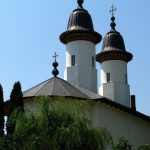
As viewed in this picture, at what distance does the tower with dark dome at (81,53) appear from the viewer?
3253 cm

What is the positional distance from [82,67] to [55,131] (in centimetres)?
1457

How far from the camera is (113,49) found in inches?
1419

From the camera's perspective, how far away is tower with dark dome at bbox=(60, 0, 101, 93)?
107ft

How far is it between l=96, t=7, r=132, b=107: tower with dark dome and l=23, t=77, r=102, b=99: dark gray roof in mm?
8155

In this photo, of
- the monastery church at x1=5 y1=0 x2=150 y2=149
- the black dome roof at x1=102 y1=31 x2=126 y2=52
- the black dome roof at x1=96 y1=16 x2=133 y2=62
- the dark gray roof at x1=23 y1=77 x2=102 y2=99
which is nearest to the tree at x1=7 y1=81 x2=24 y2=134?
the monastery church at x1=5 y1=0 x2=150 y2=149

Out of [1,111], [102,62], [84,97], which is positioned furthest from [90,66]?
[1,111]

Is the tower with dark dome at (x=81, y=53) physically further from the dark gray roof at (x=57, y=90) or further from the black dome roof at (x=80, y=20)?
the dark gray roof at (x=57, y=90)

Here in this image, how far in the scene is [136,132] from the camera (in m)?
31.4

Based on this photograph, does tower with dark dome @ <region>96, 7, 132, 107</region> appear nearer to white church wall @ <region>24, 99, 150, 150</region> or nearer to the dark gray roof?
white church wall @ <region>24, 99, 150, 150</region>

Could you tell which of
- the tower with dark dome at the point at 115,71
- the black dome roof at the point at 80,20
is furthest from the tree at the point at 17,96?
the tower with dark dome at the point at 115,71

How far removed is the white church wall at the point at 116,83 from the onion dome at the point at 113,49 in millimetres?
403

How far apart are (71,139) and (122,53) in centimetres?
1875

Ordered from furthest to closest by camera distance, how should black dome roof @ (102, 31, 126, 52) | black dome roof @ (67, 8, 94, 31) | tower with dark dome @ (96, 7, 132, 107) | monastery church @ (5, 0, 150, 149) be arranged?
black dome roof @ (102, 31, 126, 52)
tower with dark dome @ (96, 7, 132, 107)
black dome roof @ (67, 8, 94, 31)
monastery church @ (5, 0, 150, 149)

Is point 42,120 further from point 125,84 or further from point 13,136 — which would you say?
point 125,84
